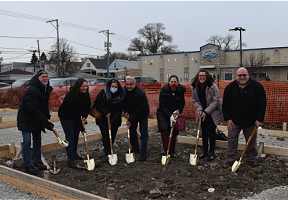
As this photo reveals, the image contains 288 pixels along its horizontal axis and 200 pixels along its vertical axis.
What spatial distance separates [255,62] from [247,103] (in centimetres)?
2893

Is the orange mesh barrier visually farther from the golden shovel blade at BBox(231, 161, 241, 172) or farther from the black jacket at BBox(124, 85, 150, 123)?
the golden shovel blade at BBox(231, 161, 241, 172)

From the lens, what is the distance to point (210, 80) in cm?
535

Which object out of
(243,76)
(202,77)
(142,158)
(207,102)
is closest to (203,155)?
(207,102)

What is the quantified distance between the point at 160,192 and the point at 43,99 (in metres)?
2.67

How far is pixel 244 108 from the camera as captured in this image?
4773mm

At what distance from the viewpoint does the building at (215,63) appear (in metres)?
32.5

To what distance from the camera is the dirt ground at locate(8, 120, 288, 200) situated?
3.83 m

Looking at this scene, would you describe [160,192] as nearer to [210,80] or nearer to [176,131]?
[176,131]

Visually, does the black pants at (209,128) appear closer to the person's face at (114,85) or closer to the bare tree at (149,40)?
the person's face at (114,85)

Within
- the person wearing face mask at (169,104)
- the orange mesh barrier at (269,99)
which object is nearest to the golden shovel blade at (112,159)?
the person wearing face mask at (169,104)

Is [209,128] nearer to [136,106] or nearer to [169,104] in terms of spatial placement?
[169,104]

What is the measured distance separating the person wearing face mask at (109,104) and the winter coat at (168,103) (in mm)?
861

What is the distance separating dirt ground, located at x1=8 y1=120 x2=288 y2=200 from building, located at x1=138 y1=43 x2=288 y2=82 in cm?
2718

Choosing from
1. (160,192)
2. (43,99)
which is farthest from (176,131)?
(43,99)
